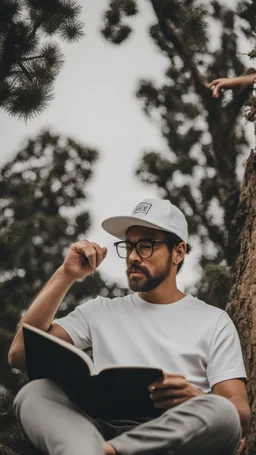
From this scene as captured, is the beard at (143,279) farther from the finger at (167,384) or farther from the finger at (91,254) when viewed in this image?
the finger at (167,384)

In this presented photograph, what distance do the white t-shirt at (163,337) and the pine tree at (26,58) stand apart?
139 cm

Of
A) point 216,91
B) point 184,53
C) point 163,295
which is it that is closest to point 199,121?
point 184,53

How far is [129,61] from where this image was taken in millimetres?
7766

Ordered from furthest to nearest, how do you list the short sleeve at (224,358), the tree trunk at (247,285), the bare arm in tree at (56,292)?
the tree trunk at (247,285) → the bare arm in tree at (56,292) → the short sleeve at (224,358)

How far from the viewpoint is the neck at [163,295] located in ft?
8.60

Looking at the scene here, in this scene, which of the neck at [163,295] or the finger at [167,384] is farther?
the neck at [163,295]

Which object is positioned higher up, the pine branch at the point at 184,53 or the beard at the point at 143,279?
the pine branch at the point at 184,53

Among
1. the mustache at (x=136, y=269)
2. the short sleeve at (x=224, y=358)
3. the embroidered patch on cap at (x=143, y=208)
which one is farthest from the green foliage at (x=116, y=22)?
the short sleeve at (x=224, y=358)

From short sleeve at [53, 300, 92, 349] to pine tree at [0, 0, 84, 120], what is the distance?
138 centimetres

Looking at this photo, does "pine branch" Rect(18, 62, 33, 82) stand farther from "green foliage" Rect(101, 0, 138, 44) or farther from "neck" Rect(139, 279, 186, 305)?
"green foliage" Rect(101, 0, 138, 44)

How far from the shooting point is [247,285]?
329 centimetres

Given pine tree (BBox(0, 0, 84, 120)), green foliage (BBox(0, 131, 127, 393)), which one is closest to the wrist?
pine tree (BBox(0, 0, 84, 120))

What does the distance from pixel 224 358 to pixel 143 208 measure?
0.78 m

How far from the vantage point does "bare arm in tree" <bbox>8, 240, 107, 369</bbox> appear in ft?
7.75
